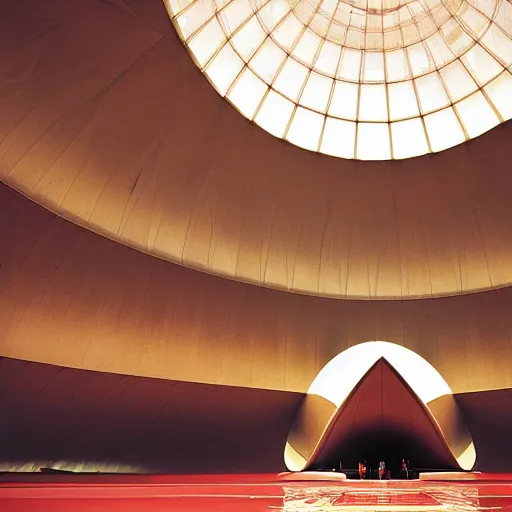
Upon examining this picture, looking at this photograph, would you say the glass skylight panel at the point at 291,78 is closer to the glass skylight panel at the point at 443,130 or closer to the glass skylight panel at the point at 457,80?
the glass skylight panel at the point at 443,130

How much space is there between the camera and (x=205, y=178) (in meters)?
19.2

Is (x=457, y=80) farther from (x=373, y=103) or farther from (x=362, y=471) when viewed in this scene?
(x=362, y=471)

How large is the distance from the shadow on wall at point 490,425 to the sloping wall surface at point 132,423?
6175mm

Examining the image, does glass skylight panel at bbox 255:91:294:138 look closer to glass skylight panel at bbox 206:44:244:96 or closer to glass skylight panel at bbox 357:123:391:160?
glass skylight panel at bbox 206:44:244:96

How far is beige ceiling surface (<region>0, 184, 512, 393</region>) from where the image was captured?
52.3 feet

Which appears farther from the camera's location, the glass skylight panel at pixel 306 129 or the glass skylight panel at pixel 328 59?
the glass skylight panel at pixel 306 129

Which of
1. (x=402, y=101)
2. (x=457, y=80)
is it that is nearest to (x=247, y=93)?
(x=402, y=101)

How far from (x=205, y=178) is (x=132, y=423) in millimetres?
8556

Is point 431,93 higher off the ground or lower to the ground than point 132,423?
higher

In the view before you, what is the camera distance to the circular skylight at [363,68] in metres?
17.9

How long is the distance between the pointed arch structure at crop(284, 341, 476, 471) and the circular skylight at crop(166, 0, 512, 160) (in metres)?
7.17

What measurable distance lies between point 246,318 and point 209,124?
6.89 meters

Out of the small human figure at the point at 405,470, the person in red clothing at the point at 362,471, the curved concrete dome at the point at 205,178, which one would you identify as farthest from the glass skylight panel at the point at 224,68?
the small human figure at the point at 405,470

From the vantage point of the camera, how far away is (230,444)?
69.4 ft
